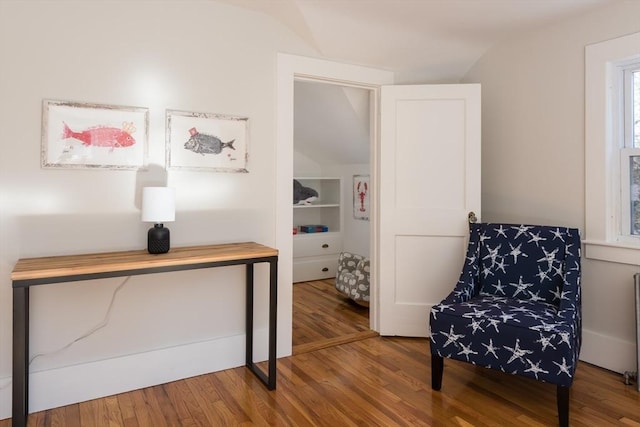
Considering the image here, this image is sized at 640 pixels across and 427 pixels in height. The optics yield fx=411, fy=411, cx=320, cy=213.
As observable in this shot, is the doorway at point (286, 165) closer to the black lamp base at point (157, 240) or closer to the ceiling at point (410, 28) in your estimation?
the ceiling at point (410, 28)

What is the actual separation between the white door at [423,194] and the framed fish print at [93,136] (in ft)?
5.46

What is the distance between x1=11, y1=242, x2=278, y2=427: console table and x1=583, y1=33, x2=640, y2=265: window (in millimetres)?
2013

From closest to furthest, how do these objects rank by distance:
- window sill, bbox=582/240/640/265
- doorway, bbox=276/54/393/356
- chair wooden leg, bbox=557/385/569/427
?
1. chair wooden leg, bbox=557/385/569/427
2. window sill, bbox=582/240/640/265
3. doorway, bbox=276/54/393/356

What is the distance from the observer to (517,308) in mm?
2182

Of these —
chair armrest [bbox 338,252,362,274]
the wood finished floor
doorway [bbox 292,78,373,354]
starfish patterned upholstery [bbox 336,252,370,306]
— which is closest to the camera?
the wood finished floor

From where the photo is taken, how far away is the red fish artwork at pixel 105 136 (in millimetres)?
2127

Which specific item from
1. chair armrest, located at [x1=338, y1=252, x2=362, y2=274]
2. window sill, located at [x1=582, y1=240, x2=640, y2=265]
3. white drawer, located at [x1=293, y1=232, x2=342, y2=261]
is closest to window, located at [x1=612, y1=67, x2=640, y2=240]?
window sill, located at [x1=582, y1=240, x2=640, y2=265]

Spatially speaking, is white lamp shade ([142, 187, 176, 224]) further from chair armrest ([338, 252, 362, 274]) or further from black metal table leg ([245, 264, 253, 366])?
chair armrest ([338, 252, 362, 274])

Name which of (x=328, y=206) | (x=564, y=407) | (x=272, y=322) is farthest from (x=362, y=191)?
(x=564, y=407)

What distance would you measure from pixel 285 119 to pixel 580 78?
1902 mm

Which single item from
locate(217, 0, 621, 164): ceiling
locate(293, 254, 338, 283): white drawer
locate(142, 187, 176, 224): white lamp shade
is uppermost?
locate(217, 0, 621, 164): ceiling

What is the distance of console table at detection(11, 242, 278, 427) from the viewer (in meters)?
1.69

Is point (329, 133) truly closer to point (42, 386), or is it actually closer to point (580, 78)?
point (580, 78)

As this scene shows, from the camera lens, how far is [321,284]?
4.73 metres
